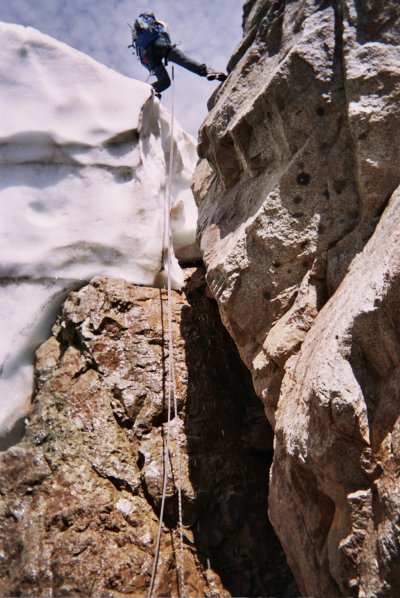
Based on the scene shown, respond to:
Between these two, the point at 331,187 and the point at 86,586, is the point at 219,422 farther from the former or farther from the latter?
the point at 331,187

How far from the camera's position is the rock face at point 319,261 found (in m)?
2.42

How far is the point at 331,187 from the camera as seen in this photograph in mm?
3369

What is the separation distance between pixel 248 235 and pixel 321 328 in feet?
3.25

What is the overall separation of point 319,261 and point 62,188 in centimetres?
302

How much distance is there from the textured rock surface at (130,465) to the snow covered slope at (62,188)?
0.93 ft

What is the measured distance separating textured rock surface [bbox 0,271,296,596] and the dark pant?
2.95m

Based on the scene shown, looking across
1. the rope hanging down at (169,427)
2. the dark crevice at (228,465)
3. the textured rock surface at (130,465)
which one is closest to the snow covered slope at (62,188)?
the rope hanging down at (169,427)

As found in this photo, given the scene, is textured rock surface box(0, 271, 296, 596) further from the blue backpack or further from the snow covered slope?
the blue backpack

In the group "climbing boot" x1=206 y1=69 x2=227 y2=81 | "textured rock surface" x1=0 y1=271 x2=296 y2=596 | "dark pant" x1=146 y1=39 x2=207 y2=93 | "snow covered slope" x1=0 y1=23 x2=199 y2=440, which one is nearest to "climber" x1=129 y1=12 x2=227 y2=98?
"dark pant" x1=146 y1=39 x2=207 y2=93

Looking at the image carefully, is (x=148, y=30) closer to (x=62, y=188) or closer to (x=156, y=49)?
(x=156, y=49)

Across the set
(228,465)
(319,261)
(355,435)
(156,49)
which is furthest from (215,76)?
(355,435)

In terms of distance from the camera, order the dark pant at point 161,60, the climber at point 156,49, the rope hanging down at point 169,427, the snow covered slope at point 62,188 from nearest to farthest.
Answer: the rope hanging down at point 169,427
the snow covered slope at point 62,188
the dark pant at point 161,60
the climber at point 156,49

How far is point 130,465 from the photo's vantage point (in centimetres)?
401

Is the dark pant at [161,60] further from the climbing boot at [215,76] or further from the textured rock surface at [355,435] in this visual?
the textured rock surface at [355,435]
